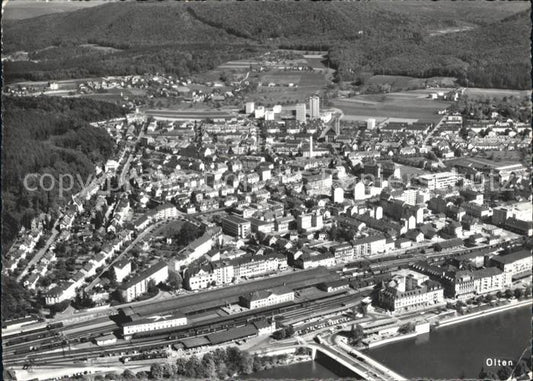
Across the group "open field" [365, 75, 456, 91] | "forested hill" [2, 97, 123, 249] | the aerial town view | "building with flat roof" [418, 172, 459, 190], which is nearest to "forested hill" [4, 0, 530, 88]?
the aerial town view

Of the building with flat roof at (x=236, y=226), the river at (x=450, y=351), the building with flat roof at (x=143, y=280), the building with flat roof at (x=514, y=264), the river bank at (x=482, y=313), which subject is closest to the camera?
the river at (x=450, y=351)

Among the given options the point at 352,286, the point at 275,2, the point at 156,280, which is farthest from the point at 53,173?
the point at 275,2

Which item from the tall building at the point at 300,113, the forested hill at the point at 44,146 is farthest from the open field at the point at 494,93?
the forested hill at the point at 44,146

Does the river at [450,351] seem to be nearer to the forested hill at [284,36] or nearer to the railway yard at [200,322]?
the railway yard at [200,322]

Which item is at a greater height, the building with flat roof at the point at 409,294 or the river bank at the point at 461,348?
the building with flat roof at the point at 409,294

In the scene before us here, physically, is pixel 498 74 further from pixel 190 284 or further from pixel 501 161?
pixel 190 284

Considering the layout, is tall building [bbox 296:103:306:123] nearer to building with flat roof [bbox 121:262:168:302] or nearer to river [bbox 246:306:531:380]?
building with flat roof [bbox 121:262:168:302]
